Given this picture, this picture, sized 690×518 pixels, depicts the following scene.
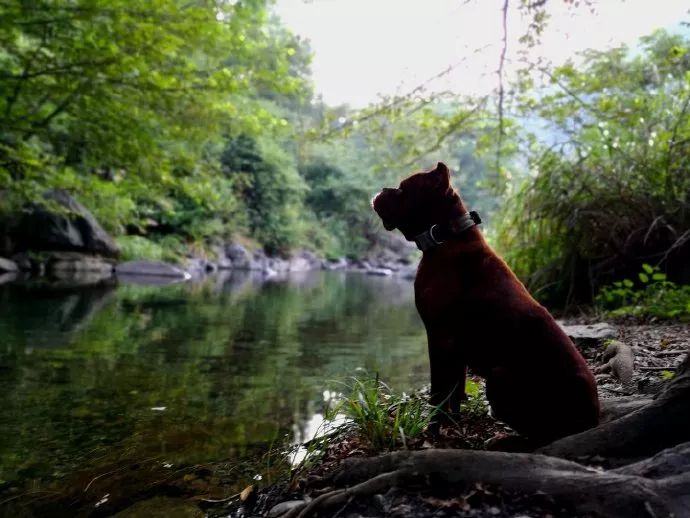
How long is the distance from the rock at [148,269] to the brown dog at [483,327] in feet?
60.5

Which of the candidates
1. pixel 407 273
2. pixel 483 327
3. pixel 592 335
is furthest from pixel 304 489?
pixel 407 273

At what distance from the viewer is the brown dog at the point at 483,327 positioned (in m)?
2.28

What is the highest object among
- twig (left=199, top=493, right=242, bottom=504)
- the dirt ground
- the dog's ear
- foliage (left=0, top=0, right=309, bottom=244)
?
foliage (left=0, top=0, right=309, bottom=244)

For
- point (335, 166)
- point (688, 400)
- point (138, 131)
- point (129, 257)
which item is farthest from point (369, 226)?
point (688, 400)

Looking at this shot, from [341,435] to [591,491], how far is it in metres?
1.67

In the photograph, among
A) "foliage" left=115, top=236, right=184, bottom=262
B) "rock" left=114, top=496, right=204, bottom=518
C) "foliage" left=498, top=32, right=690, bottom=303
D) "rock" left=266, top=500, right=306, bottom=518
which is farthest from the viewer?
"foliage" left=115, top=236, right=184, bottom=262

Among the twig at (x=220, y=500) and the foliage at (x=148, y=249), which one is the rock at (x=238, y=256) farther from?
the twig at (x=220, y=500)

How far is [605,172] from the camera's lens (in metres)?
7.09

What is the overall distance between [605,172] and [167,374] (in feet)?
20.0

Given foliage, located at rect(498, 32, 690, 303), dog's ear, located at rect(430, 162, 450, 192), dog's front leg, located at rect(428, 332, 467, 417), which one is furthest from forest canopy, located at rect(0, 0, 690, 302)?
dog's front leg, located at rect(428, 332, 467, 417)

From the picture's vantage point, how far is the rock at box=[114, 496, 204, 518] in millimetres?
2535

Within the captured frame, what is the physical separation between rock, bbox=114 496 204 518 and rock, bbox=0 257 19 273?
16.5 meters

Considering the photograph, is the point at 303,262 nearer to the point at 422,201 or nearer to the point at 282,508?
the point at 422,201

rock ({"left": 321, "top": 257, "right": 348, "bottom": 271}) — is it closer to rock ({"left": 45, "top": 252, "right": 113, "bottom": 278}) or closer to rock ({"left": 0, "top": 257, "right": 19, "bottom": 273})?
rock ({"left": 45, "top": 252, "right": 113, "bottom": 278})
